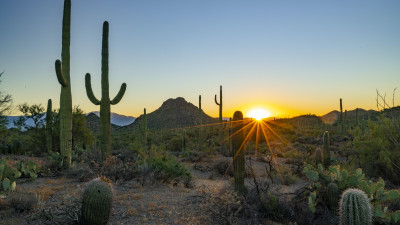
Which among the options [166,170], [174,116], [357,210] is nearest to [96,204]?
[166,170]

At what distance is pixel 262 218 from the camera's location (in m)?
5.83

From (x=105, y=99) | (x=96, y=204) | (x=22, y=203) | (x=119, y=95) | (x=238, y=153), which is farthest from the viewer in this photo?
(x=119, y=95)

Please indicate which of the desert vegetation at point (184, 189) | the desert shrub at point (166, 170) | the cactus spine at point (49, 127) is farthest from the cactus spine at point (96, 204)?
the cactus spine at point (49, 127)

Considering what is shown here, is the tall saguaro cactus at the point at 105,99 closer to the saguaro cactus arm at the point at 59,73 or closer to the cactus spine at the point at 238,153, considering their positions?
the saguaro cactus arm at the point at 59,73

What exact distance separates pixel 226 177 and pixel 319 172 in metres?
6.11

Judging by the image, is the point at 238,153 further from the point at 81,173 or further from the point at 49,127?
the point at 49,127

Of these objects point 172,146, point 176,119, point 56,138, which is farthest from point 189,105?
point 56,138

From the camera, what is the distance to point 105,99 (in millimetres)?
11852

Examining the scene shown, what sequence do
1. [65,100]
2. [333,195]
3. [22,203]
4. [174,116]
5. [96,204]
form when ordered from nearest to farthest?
[96,204] < [22,203] < [333,195] < [65,100] < [174,116]

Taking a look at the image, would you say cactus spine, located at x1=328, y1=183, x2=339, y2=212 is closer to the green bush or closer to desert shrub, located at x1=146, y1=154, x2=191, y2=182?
desert shrub, located at x1=146, y1=154, x2=191, y2=182

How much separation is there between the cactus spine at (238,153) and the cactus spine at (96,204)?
317 centimetres

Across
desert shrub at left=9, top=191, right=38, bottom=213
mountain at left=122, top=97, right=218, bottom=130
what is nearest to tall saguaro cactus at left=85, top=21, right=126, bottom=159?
desert shrub at left=9, top=191, right=38, bottom=213

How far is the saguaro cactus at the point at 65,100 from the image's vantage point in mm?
10641

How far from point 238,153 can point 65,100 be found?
289 inches
